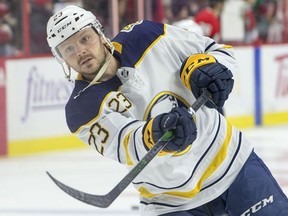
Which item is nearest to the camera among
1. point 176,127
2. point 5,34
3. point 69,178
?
point 176,127

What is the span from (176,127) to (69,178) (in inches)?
135

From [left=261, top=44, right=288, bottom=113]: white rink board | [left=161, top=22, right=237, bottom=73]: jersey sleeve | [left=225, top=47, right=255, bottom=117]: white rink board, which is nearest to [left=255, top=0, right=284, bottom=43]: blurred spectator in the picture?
[left=261, top=44, right=288, bottom=113]: white rink board

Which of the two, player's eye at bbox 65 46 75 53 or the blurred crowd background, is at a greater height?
player's eye at bbox 65 46 75 53

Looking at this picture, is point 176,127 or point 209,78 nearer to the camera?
point 176,127

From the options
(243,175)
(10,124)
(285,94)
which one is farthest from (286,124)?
(243,175)

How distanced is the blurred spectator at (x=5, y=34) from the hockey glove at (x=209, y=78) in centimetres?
465

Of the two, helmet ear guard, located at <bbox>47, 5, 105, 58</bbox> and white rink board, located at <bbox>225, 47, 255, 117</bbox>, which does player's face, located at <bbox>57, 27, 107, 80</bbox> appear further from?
white rink board, located at <bbox>225, 47, 255, 117</bbox>

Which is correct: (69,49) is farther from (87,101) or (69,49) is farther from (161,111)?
(161,111)

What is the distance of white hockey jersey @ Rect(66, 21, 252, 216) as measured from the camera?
7.80ft

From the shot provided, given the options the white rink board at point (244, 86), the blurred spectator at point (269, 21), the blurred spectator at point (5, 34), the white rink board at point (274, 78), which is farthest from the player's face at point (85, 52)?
the blurred spectator at point (269, 21)

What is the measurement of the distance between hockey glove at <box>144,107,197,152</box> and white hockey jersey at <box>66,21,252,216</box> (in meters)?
0.09

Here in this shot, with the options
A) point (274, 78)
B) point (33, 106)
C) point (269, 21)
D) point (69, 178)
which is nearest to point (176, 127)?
point (69, 178)

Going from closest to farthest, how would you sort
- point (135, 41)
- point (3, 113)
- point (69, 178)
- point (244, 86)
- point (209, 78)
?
point (209, 78) → point (135, 41) → point (69, 178) → point (3, 113) → point (244, 86)

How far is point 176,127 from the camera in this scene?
219 cm
